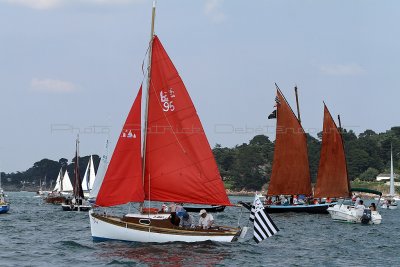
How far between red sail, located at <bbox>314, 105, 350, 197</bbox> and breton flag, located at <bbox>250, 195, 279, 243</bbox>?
41.1 metres

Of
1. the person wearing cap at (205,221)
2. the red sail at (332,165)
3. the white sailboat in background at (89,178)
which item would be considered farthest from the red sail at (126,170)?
the white sailboat in background at (89,178)

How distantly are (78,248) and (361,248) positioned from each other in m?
16.4

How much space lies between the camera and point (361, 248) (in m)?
44.2

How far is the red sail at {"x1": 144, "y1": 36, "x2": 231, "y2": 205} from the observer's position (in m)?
41.2

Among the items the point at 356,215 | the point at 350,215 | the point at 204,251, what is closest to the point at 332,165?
the point at 350,215

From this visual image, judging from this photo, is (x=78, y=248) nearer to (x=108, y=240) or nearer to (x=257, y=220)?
(x=108, y=240)

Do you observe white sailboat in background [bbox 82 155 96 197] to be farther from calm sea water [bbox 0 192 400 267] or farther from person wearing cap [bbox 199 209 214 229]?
person wearing cap [bbox 199 209 214 229]

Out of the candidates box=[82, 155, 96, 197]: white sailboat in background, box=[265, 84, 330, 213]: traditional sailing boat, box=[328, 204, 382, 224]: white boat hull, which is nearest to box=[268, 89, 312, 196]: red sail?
box=[265, 84, 330, 213]: traditional sailing boat

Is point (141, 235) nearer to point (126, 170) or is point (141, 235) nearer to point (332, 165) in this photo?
point (126, 170)

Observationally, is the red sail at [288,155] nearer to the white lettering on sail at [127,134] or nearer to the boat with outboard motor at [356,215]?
the boat with outboard motor at [356,215]

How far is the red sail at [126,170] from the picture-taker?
4062 centimetres

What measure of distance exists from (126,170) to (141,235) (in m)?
3.67

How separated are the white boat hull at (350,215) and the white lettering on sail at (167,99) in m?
29.6

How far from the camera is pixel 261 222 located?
3872cm
